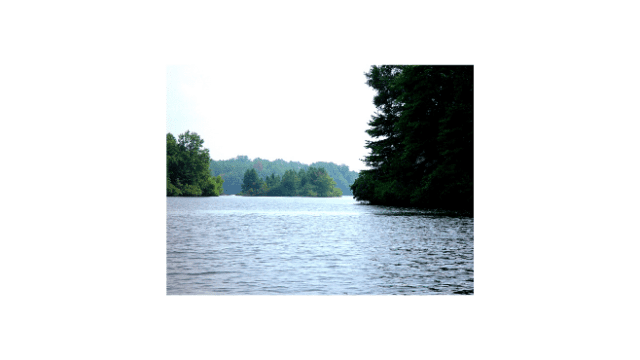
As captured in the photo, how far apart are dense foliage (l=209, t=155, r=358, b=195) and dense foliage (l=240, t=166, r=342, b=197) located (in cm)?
37

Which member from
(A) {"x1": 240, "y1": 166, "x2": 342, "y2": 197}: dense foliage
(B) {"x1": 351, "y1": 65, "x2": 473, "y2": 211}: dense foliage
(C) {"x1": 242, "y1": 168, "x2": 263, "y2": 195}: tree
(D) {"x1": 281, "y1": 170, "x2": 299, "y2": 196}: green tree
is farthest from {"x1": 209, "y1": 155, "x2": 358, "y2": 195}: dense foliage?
(B) {"x1": 351, "y1": 65, "x2": 473, "y2": 211}: dense foliage

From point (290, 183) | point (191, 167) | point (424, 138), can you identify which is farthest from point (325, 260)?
point (290, 183)

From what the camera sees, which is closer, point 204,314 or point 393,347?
point 393,347

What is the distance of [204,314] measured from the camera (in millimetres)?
6453

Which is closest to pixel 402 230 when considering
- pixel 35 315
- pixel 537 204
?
pixel 537 204

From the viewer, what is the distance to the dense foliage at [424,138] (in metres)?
18.4

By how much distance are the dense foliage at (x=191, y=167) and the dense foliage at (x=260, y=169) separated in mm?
680

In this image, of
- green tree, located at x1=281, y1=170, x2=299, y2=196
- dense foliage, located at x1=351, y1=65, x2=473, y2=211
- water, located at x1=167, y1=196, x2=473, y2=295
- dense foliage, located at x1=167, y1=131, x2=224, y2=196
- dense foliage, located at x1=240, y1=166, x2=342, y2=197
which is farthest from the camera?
green tree, located at x1=281, y1=170, x2=299, y2=196

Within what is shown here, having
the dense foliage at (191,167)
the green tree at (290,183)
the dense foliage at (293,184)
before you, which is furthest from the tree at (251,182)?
the green tree at (290,183)

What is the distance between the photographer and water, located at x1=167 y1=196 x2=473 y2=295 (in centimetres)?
756

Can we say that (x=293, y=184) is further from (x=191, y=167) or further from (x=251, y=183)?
(x=251, y=183)

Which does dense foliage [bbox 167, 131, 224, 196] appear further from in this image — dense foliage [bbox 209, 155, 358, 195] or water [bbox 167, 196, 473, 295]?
water [bbox 167, 196, 473, 295]
